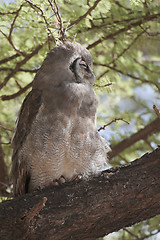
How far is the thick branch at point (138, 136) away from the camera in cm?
380

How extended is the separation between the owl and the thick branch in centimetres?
77

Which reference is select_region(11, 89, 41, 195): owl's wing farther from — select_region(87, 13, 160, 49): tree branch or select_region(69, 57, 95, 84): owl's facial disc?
select_region(87, 13, 160, 49): tree branch

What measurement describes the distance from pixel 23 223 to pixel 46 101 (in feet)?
3.18

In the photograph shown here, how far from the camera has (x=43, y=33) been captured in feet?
10.6

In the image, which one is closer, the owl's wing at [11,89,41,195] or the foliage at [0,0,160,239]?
the owl's wing at [11,89,41,195]

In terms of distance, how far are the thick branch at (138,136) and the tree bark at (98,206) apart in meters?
1.24

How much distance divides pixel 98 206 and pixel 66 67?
44.1 inches

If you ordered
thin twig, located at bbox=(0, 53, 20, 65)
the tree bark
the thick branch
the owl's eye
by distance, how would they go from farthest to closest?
the thick branch, thin twig, located at bbox=(0, 53, 20, 65), the owl's eye, the tree bark

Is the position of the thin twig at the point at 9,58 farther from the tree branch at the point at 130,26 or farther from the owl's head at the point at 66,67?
the tree branch at the point at 130,26

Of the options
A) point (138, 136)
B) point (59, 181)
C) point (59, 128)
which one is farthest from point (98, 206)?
point (138, 136)

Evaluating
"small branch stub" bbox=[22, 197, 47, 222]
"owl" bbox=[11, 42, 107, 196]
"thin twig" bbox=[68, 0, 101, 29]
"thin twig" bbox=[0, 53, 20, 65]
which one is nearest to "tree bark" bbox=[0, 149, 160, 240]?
"small branch stub" bbox=[22, 197, 47, 222]

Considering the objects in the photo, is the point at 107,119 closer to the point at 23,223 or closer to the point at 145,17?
the point at 145,17

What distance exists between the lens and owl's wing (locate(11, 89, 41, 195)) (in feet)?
9.52

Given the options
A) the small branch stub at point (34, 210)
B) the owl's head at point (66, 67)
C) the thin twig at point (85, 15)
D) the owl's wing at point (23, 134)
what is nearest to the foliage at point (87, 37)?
the thin twig at point (85, 15)
